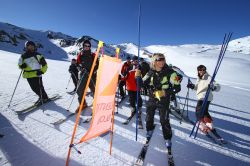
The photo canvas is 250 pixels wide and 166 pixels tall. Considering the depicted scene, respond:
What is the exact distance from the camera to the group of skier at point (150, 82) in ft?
14.2

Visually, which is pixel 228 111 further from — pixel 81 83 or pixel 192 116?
pixel 81 83

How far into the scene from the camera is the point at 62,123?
5637mm

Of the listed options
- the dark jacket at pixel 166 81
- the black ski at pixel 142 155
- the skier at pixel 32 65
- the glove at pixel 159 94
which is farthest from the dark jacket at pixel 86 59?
the black ski at pixel 142 155

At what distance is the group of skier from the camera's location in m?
4.34

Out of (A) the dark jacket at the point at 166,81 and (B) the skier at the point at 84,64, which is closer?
(A) the dark jacket at the point at 166,81

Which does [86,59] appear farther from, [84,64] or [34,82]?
Result: [34,82]

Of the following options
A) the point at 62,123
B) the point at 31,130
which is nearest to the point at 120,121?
the point at 62,123

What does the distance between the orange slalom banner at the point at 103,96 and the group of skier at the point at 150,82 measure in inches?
40.1

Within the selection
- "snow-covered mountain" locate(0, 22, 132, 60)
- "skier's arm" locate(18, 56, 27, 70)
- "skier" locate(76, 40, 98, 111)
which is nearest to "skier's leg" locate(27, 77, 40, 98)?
"skier's arm" locate(18, 56, 27, 70)

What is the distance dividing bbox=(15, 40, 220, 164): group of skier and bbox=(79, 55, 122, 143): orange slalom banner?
3.34 ft

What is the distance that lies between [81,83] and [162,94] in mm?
3381

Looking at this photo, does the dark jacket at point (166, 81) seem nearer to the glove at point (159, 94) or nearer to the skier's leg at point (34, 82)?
the glove at point (159, 94)

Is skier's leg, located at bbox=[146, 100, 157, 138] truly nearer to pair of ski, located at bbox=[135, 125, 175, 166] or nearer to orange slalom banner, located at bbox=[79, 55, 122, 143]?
pair of ski, located at bbox=[135, 125, 175, 166]

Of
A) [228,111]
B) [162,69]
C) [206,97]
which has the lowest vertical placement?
[228,111]
